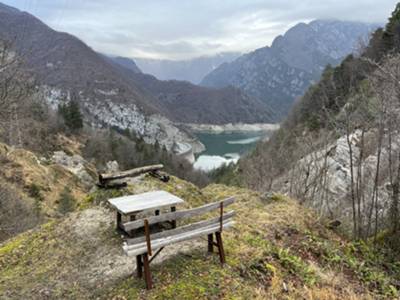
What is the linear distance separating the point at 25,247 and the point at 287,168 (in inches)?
602

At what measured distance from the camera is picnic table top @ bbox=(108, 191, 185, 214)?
5625 mm

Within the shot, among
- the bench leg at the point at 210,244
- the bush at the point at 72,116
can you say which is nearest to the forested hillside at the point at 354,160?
the bench leg at the point at 210,244

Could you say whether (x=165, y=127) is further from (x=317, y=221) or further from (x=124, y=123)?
(x=317, y=221)

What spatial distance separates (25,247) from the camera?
6.73 metres

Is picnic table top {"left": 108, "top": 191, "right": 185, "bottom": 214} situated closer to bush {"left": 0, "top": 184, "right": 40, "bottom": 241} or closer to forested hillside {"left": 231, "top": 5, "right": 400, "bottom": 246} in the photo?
forested hillside {"left": 231, "top": 5, "right": 400, "bottom": 246}

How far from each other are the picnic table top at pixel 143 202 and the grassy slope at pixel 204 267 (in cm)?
87

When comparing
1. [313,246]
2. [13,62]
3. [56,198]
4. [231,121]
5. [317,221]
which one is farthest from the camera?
[231,121]

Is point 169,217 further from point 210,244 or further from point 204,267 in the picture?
point 210,244

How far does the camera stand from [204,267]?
5141mm

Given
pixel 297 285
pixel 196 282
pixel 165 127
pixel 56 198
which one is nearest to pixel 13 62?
pixel 196 282

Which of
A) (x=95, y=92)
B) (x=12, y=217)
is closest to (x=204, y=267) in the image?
(x=12, y=217)

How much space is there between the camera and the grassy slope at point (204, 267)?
4.72m

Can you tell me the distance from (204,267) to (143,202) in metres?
1.60

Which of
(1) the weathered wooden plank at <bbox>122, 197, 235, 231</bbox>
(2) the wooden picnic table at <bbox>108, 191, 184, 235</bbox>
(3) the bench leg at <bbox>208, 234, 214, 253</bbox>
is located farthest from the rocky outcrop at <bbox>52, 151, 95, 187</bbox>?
(1) the weathered wooden plank at <bbox>122, 197, 235, 231</bbox>
